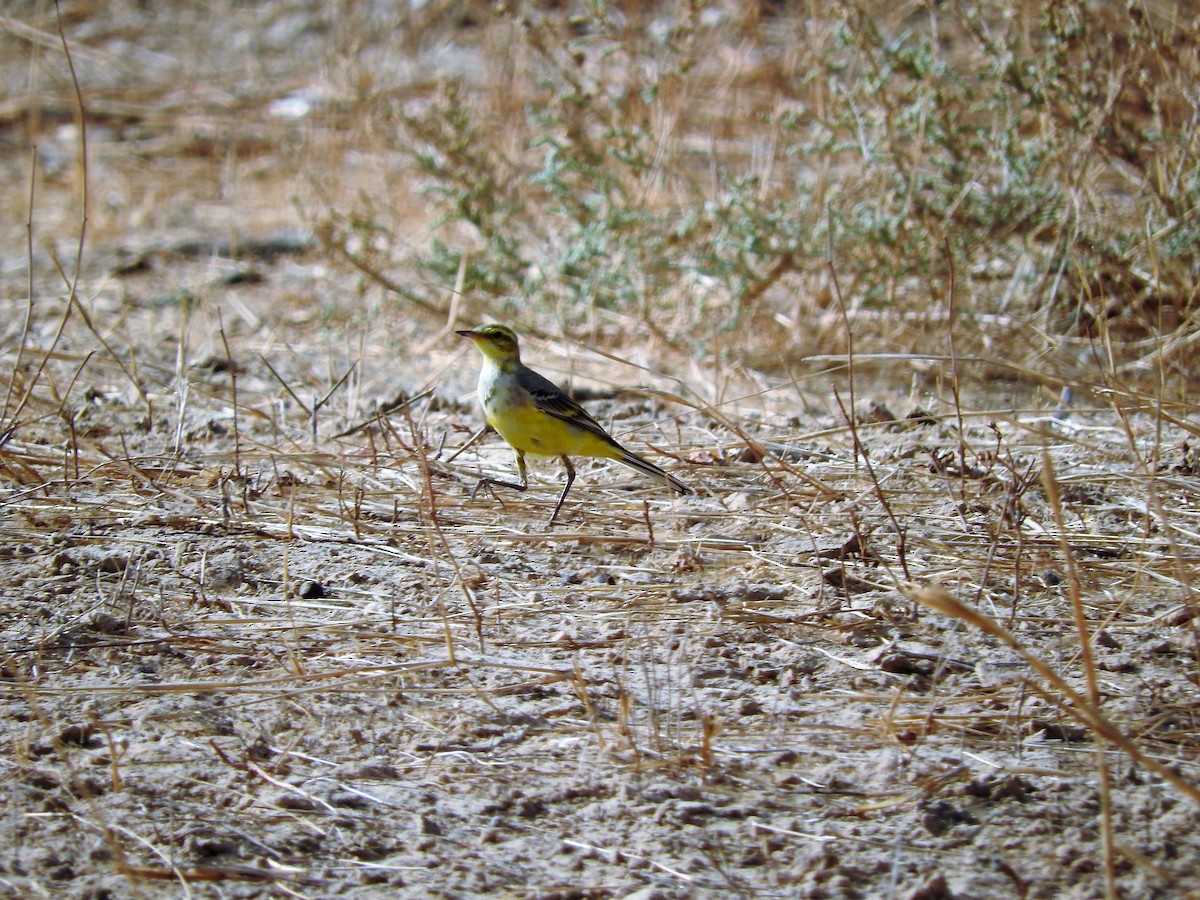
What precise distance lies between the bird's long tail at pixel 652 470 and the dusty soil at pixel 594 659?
0.07 meters

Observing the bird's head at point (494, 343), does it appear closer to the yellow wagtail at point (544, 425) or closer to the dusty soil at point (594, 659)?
the yellow wagtail at point (544, 425)

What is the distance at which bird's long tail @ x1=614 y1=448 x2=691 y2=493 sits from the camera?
5141 millimetres

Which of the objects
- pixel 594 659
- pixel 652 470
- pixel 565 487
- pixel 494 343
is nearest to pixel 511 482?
pixel 565 487

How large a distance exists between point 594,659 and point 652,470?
1.39 meters

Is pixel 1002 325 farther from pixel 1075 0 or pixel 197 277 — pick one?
pixel 197 277

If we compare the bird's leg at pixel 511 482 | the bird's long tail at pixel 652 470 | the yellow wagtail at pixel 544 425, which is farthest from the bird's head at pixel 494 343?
the bird's long tail at pixel 652 470

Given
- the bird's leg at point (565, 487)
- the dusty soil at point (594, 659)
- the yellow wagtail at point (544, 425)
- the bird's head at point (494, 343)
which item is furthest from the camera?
the bird's head at point (494, 343)

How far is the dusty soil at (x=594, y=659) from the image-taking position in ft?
9.87

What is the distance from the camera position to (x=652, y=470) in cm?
517

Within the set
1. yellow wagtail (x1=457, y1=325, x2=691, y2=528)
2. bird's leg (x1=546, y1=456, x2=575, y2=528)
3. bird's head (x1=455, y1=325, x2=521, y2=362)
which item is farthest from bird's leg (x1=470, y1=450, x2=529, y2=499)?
bird's head (x1=455, y1=325, x2=521, y2=362)

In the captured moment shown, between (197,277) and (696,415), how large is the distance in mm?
4720

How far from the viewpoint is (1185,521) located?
15.5ft

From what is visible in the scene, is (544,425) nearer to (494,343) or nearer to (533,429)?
(533,429)

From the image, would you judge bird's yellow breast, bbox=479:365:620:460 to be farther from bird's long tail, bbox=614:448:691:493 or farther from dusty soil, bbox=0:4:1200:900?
dusty soil, bbox=0:4:1200:900
